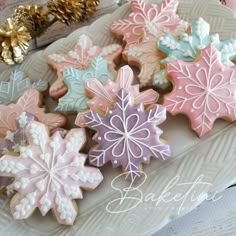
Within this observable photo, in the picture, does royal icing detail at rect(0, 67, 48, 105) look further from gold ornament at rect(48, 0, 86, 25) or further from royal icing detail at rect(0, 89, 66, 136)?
gold ornament at rect(48, 0, 86, 25)

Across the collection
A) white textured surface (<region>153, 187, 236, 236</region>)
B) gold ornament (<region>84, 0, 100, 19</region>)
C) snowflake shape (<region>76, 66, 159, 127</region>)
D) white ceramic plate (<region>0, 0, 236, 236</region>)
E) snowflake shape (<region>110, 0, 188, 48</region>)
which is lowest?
white textured surface (<region>153, 187, 236, 236</region>)

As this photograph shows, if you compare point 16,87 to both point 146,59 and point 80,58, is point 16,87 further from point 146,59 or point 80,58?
point 146,59

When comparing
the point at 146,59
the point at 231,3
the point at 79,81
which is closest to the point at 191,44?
the point at 146,59

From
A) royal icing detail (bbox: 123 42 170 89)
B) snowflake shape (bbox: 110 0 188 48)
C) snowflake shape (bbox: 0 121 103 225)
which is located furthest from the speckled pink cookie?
snowflake shape (bbox: 0 121 103 225)

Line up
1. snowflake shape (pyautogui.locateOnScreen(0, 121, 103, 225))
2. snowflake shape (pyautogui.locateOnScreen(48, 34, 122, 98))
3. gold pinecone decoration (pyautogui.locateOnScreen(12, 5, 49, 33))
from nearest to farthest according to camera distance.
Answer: snowflake shape (pyautogui.locateOnScreen(0, 121, 103, 225))
snowflake shape (pyautogui.locateOnScreen(48, 34, 122, 98))
gold pinecone decoration (pyautogui.locateOnScreen(12, 5, 49, 33))

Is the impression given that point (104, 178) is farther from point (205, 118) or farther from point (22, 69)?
point (22, 69)

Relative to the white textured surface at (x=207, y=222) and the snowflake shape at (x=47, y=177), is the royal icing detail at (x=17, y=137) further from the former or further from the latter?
the white textured surface at (x=207, y=222)

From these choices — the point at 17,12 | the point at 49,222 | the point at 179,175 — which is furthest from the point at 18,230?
A: the point at 17,12
